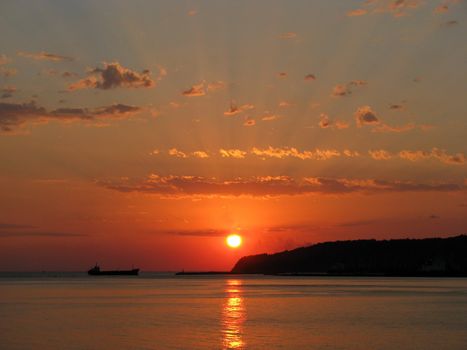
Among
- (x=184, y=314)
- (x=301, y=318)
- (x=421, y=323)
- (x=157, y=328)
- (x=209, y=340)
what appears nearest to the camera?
(x=209, y=340)

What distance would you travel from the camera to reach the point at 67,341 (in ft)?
161

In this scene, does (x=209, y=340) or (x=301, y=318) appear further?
(x=301, y=318)

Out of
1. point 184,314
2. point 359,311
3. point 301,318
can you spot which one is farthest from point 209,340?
point 359,311

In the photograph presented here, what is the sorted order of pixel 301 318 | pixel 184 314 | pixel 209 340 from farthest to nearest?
1. pixel 184 314
2. pixel 301 318
3. pixel 209 340

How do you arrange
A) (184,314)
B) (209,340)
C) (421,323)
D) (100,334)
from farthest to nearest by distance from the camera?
(184,314)
(421,323)
(100,334)
(209,340)

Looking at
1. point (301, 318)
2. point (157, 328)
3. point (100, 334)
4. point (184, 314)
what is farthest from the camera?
point (184, 314)

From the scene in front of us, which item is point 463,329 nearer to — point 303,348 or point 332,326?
point 332,326

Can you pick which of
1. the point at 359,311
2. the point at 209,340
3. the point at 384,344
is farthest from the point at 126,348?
the point at 359,311

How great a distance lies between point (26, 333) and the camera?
2132 inches

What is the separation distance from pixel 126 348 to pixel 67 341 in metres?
6.40

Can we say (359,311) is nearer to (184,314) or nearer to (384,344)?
(184,314)

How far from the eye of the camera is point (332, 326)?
2312 inches

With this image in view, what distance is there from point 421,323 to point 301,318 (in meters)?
11.5

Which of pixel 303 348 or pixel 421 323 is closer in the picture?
pixel 303 348
